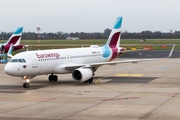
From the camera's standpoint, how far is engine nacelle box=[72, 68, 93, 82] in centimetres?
3231

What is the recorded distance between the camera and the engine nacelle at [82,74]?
32.3 meters

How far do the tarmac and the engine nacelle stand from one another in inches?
32.6

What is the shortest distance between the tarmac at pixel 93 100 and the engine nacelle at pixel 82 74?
2.71 ft

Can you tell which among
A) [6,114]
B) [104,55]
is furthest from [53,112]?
[104,55]

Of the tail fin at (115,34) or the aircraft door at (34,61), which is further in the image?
the tail fin at (115,34)

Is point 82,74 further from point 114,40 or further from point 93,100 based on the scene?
point 114,40

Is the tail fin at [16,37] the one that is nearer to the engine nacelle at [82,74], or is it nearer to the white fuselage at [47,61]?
the white fuselage at [47,61]

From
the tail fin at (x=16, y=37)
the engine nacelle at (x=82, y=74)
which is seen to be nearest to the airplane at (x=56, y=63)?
the engine nacelle at (x=82, y=74)

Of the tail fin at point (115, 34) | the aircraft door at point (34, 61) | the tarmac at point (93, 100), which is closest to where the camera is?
the tarmac at point (93, 100)

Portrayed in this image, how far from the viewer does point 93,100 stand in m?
24.6

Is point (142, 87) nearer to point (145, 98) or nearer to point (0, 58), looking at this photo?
point (145, 98)

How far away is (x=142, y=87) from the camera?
31.0 m

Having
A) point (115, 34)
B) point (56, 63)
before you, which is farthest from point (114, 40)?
point (56, 63)

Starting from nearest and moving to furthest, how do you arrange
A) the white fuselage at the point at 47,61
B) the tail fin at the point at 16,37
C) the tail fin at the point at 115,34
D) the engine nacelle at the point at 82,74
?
the white fuselage at the point at 47,61 < the engine nacelle at the point at 82,74 < the tail fin at the point at 115,34 < the tail fin at the point at 16,37
